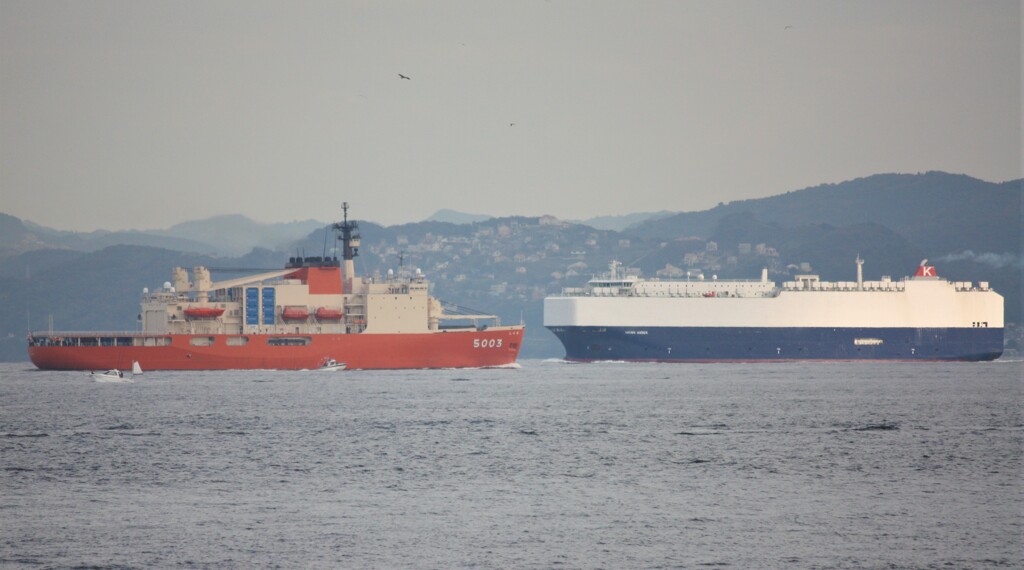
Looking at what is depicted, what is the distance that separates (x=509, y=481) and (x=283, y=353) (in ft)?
164

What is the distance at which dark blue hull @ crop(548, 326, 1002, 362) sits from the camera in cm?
9969

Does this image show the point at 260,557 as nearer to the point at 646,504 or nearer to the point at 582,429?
the point at 646,504

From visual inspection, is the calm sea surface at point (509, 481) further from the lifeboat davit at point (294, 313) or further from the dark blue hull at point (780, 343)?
the dark blue hull at point (780, 343)

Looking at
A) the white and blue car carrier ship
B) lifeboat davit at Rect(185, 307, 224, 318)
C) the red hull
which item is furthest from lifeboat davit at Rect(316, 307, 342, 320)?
the white and blue car carrier ship

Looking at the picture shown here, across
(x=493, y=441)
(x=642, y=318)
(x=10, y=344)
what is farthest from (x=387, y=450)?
(x=10, y=344)

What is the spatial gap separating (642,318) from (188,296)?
32.8 m

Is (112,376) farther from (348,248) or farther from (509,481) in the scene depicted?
(509,481)

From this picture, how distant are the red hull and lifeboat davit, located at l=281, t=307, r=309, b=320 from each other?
1247mm

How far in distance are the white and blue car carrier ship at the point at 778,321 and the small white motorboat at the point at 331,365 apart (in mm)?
22983

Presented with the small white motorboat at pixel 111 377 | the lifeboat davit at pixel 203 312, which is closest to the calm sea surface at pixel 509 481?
the small white motorboat at pixel 111 377

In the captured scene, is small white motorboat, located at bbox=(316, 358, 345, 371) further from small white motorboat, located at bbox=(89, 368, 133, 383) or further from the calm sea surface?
the calm sea surface

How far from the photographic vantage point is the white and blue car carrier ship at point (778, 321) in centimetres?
9956

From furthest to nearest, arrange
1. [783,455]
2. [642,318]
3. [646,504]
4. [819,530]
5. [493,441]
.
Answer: [642,318] → [493,441] → [783,455] → [646,504] → [819,530]

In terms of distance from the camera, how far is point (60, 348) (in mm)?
83250
